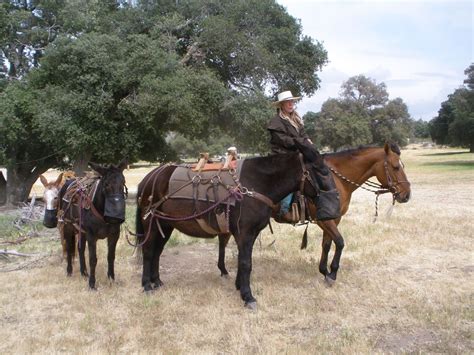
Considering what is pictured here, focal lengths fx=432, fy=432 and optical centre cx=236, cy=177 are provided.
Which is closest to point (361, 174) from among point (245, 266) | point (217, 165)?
point (217, 165)

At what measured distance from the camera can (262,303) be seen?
6.00 metres

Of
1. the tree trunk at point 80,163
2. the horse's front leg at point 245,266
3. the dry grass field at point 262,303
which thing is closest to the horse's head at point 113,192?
the dry grass field at point 262,303

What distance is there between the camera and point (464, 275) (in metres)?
7.11

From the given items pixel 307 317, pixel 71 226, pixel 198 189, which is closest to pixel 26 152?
pixel 71 226

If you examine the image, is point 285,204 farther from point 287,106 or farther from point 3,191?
point 3,191

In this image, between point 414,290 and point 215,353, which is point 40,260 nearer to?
point 215,353

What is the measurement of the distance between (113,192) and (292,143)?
265cm

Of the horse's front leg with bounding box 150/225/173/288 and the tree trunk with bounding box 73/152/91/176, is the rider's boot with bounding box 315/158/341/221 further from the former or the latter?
the tree trunk with bounding box 73/152/91/176

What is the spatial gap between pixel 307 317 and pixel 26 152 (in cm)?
1866

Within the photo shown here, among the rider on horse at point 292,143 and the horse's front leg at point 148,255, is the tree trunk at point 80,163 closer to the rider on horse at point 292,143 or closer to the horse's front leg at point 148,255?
the horse's front leg at point 148,255

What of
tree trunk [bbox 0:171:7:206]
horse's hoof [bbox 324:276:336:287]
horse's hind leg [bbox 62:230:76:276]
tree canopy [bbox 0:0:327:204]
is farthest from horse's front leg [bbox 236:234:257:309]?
tree trunk [bbox 0:171:7:206]

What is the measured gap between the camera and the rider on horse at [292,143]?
6043 mm

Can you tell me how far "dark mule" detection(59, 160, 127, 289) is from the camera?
242 inches

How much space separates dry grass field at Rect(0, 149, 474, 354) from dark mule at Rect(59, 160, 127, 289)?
540 mm
